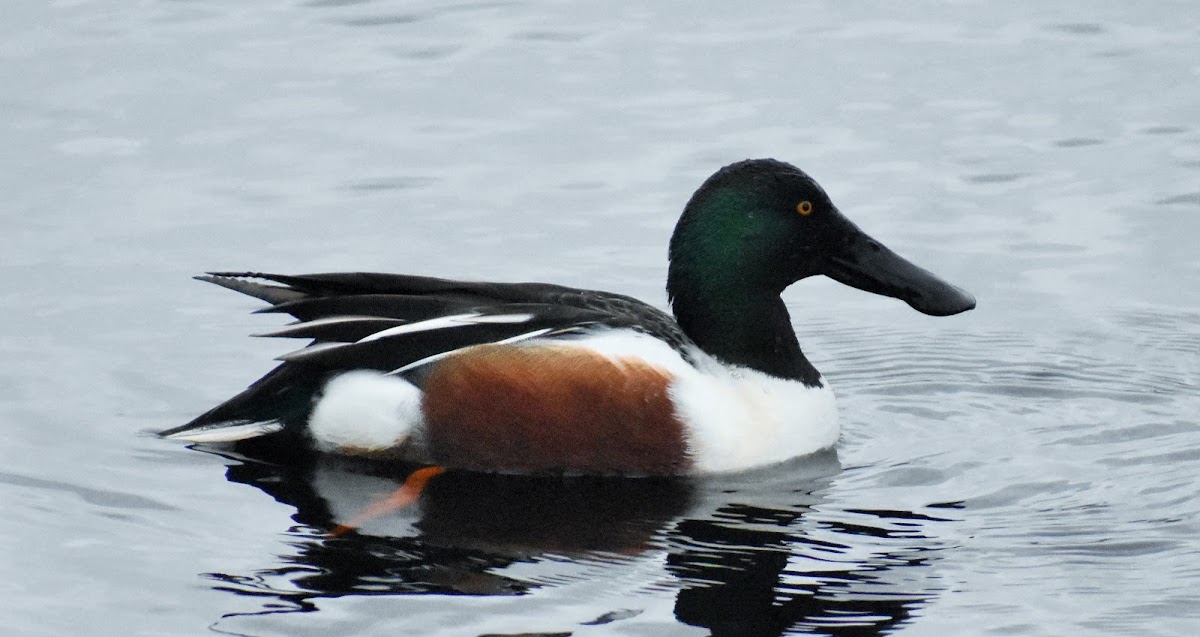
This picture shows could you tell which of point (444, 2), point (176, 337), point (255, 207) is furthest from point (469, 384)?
point (444, 2)

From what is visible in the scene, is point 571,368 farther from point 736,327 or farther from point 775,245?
point 775,245

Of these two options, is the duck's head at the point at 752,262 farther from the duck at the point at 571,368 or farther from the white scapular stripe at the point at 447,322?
the white scapular stripe at the point at 447,322

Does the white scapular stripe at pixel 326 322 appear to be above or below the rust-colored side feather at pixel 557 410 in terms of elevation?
above

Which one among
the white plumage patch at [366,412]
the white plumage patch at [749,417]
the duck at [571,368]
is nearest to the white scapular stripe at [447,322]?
the duck at [571,368]

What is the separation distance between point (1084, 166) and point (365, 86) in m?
4.11

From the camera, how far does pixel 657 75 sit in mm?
12195

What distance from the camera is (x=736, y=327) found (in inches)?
310

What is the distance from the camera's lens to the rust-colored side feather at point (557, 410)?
7.43 meters

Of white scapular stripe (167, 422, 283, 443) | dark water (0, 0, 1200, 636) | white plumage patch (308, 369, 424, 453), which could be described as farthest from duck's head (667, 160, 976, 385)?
white scapular stripe (167, 422, 283, 443)

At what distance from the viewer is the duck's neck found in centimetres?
785

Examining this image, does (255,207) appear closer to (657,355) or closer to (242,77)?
(242,77)

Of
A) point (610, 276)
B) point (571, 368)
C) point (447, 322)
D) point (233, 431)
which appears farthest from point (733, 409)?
point (610, 276)

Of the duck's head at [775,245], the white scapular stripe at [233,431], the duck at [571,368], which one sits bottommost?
the white scapular stripe at [233,431]

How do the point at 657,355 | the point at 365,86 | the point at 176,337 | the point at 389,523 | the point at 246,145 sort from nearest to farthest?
1. the point at 389,523
2. the point at 657,355
3. the point at 176,337
4. the point at 246,145
5. the point at 365,86
